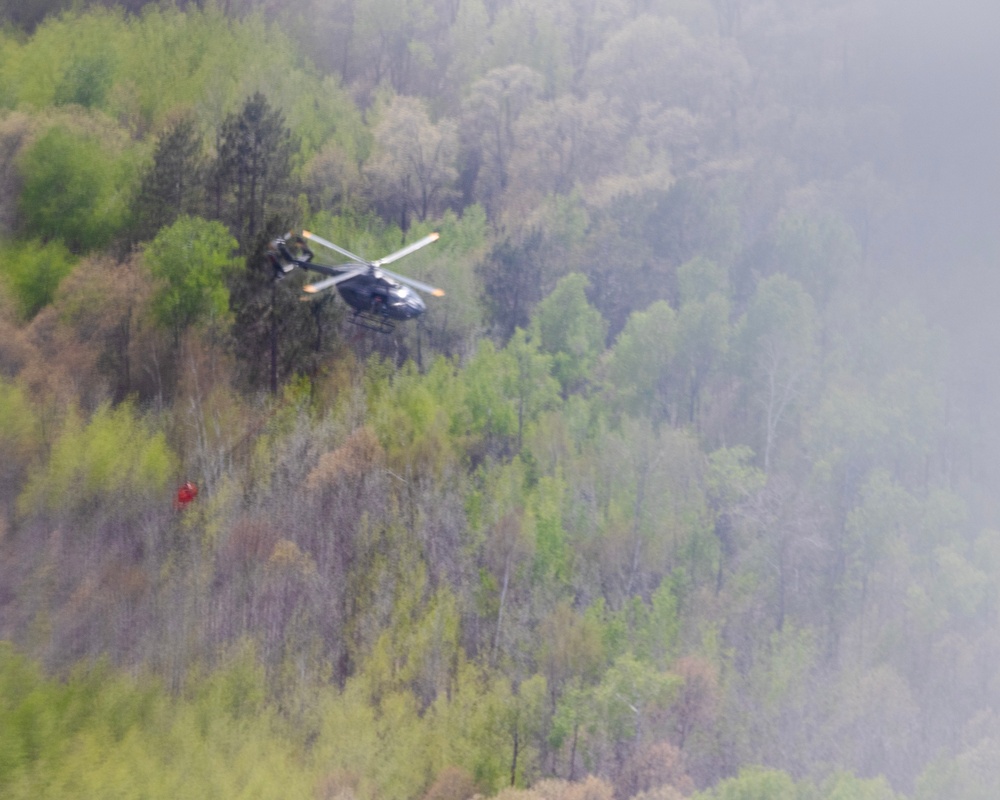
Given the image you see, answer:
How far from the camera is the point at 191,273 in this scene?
35.2 metres

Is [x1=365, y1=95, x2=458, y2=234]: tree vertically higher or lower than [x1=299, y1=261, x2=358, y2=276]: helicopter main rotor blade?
higher

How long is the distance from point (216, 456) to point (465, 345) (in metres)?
8.46

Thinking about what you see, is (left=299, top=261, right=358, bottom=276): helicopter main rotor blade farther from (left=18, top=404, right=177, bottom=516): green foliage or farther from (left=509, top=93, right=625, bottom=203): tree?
(left=509, top=93, right=625, bottom=203): tree

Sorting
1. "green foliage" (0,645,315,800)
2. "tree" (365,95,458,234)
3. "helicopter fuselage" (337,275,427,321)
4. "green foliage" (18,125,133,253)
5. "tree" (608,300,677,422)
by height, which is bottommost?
"green foliage" (0,645,315,800)

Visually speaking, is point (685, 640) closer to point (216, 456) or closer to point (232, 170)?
point (216, 456)

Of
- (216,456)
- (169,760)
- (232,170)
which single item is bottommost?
(169,760)

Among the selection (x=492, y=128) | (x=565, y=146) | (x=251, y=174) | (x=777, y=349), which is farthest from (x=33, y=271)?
(x=777, y=349)

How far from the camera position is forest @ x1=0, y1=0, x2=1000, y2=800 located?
99.0 ft

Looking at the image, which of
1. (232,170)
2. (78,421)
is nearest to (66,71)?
(232,170)

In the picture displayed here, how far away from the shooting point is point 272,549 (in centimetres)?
3372

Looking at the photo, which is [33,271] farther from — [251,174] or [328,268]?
[328,268]

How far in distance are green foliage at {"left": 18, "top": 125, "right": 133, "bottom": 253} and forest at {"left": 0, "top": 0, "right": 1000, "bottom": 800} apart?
11cm

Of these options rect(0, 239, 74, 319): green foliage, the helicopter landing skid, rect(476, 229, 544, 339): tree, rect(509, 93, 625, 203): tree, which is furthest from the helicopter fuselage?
rect(509, 93, 625, 203): tree

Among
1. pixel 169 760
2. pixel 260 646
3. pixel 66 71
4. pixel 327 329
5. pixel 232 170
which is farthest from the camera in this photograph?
pixel 66 71
